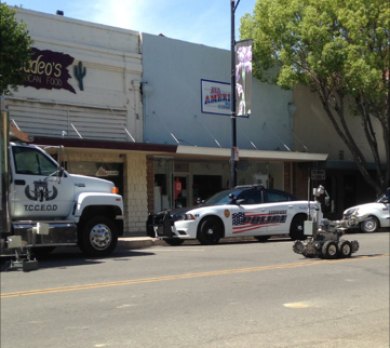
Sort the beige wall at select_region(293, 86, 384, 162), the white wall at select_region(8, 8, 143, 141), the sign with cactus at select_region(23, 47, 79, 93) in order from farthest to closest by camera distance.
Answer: the beige wall at select_region(293, 86, 384, 162) < the white wall at select_region(8, 8, 143, 141) < the sign with cactus at select_region(23, 47, 79, 93)

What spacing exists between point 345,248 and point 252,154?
10.9 m

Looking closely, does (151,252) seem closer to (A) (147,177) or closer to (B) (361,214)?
(A) (147,177)

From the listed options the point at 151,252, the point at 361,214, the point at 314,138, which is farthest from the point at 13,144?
the point at 314,138

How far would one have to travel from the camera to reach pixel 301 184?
2706 cm

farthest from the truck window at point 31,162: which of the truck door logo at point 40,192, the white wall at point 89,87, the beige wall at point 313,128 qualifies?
the beige wall at point 313,128

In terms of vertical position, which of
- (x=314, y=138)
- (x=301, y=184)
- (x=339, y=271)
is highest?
(x=314, y=138)

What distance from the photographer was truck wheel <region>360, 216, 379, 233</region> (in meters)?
21.8

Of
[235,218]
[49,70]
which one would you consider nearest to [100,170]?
[49,70]

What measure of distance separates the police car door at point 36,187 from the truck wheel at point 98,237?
0.59m

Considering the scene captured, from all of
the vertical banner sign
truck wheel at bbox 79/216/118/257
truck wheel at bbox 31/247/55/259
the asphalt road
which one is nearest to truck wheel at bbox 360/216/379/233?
the vertical banner sign

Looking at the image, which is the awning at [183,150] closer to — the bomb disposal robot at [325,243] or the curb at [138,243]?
the curb at [138,243]

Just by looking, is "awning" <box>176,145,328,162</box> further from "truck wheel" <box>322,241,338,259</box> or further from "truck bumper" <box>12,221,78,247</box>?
"truck wheel" <box>322,241,338,259</box>

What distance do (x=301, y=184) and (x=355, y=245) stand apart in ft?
47.1

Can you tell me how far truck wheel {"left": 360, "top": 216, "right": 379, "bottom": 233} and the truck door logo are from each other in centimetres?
1281
